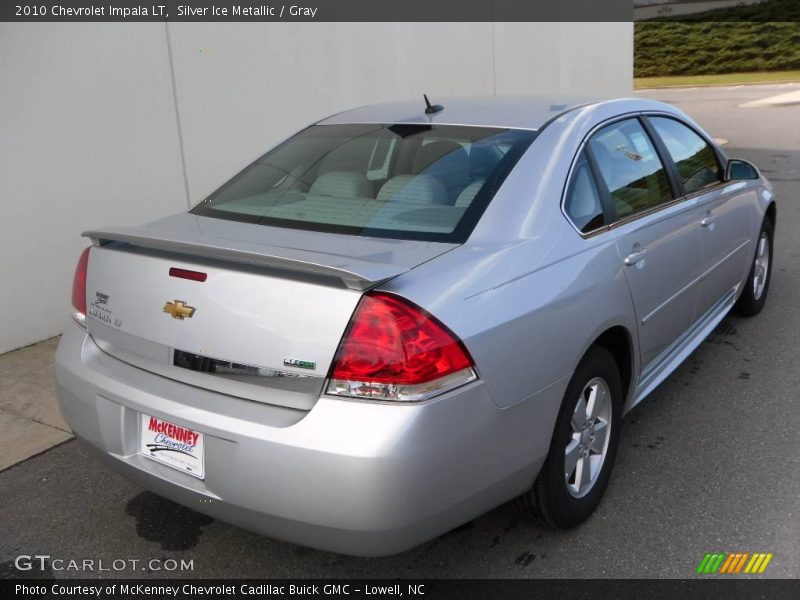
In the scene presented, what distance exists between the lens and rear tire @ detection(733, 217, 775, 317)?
5.05m

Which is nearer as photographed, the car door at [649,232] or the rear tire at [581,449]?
the rear tire at [581,449]

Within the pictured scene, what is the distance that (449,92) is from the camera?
9539 mm

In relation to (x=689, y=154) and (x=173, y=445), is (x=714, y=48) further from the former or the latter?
(x=173, y=445)

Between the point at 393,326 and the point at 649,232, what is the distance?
1594 mm

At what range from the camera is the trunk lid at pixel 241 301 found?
228 centimetres

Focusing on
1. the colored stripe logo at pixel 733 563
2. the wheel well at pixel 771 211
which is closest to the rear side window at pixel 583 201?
the colored stripe logo at pixel 733 563

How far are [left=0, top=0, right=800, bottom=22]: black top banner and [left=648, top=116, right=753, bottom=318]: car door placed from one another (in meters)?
3.86

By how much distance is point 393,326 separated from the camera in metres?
2.23

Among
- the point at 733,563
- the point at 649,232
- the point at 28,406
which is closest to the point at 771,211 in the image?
the point at 649,232

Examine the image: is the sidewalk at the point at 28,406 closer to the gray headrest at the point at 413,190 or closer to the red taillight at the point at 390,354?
the gray headrest at the point at 413,190

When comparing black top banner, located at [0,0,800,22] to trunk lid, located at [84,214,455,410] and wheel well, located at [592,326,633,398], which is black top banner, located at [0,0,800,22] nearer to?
trunk lid, located at [84,214,455,410]

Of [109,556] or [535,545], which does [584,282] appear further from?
[109,556]

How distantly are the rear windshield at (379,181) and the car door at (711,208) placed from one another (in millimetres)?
1223

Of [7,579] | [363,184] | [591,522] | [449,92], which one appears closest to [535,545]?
[591,522]
